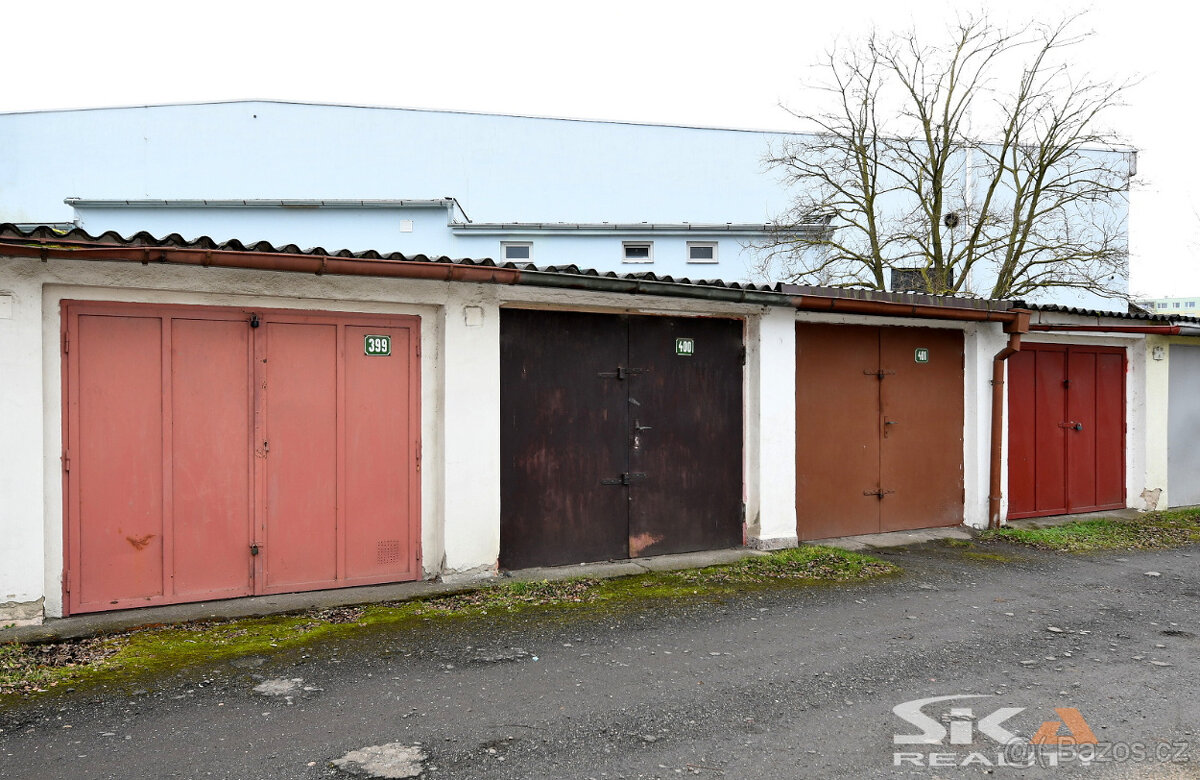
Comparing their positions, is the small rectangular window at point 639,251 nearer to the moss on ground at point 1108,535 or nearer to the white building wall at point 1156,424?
the white building wall at point 1156,424

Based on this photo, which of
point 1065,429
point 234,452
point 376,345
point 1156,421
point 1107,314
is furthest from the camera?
point 1156,421

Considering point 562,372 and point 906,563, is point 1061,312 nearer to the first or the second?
point 906,563

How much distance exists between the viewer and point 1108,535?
8898 millimetres

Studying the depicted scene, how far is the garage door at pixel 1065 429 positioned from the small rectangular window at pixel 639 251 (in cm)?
906

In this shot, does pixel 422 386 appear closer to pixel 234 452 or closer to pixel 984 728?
pixel 234 452

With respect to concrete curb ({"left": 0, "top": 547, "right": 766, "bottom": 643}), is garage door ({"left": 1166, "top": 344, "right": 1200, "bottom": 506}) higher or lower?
higher

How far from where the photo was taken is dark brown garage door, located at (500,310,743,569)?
22.7 feet

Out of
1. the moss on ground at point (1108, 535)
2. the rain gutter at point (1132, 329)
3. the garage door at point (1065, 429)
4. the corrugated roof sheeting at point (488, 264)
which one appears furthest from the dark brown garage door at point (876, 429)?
the rain gutter at point (1132, 329)

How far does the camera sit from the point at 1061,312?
9.33 m

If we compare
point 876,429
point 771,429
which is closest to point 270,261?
point 771,429

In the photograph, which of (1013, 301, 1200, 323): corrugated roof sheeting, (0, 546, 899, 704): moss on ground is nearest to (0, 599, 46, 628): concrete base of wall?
(0, 546, 899, 704): moss on ground

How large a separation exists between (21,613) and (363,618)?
2.17 meters

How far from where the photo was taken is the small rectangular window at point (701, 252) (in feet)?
56.7

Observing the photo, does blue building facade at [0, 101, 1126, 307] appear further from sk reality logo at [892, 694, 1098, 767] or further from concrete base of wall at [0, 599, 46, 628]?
sk reality logo at [892, 694, 1098, 767]
